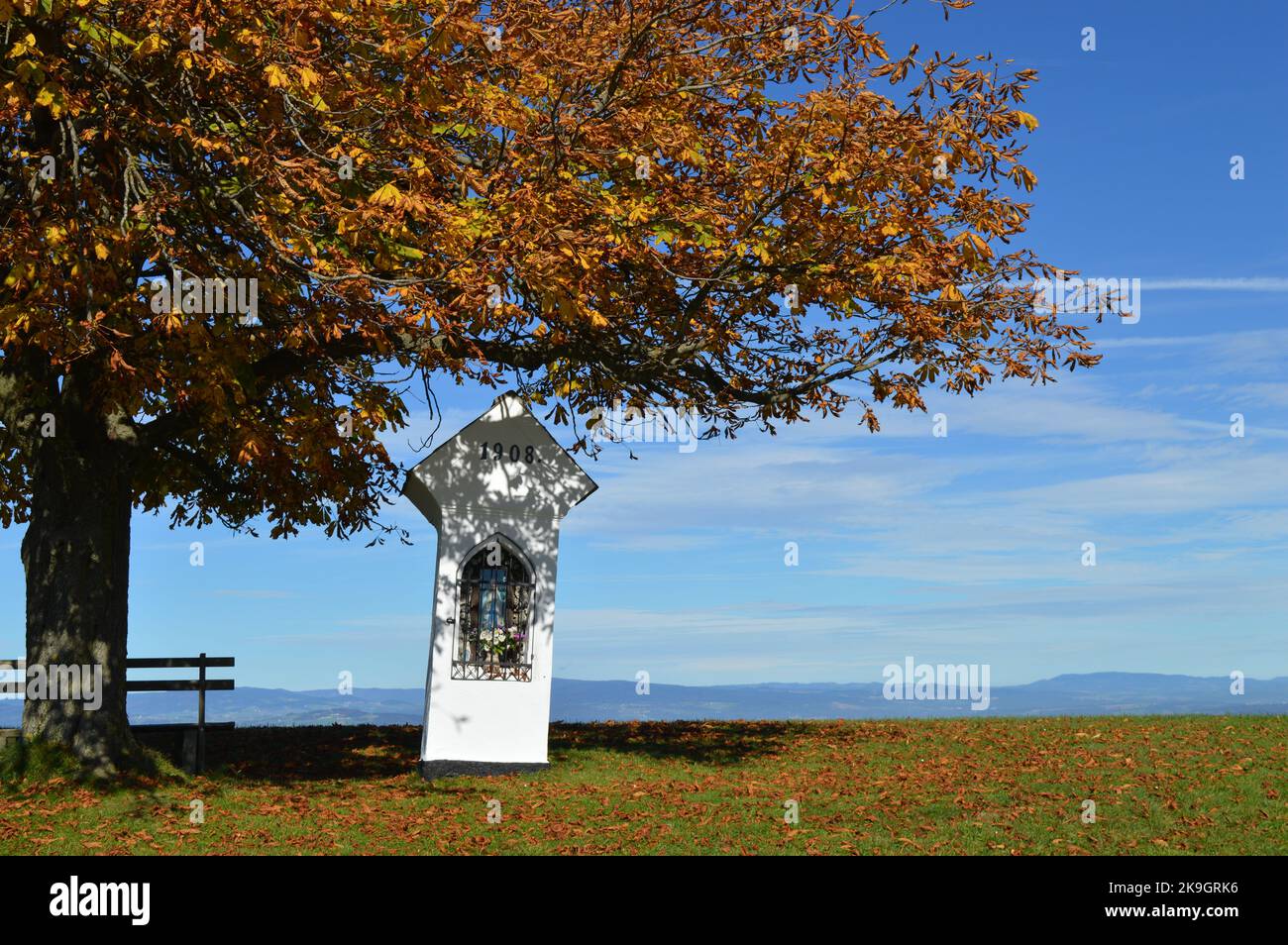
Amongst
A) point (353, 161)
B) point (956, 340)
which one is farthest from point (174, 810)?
point (956, 340)

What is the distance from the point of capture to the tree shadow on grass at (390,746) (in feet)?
58.8

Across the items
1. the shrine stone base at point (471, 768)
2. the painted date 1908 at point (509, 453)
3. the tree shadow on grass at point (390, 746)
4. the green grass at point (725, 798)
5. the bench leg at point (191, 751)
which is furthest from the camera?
the tree shadow on grass at point (390, 746)

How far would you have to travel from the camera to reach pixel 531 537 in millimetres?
17469

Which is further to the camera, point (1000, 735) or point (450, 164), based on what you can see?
point (1000, 735)

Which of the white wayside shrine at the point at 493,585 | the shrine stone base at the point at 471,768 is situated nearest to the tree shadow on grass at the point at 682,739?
the shrine stone base at the point at 471,768

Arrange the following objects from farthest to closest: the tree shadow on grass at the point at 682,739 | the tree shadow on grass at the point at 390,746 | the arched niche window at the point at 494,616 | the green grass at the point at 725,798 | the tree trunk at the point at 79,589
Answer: the tree shadow on grass at the point at 682,739, the tree shadow on grass at the point at 390,746, the arched niche window at the point at 494,616, the tree trunk at the point at 79,589, the green grass at the point at 725,798

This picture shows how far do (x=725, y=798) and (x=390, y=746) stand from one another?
7.86 m

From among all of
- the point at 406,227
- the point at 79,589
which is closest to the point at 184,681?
the point at 79,589

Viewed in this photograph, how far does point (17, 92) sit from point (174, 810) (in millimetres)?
8520

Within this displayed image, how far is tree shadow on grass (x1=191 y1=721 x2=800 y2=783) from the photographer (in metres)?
17.9

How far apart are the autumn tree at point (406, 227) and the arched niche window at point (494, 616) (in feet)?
7.40

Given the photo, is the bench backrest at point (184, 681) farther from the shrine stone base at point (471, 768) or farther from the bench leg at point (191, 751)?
the shrine stone base at point (471, 768)

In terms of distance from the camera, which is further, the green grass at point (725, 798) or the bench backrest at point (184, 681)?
the bench backrest at point (184, 681)
